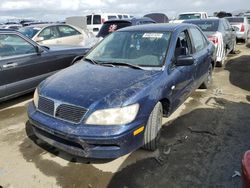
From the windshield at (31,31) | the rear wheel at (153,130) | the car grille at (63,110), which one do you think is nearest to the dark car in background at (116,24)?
the windshield at (31,31)

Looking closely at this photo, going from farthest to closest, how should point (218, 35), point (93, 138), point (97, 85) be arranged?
point (218, 35), point (97, 85), point (93, 138)

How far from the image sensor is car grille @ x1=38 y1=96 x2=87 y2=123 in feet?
9.98

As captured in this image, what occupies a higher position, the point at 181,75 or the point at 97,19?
the point at 97,19

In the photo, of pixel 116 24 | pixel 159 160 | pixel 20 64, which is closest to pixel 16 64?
pixel 20 64

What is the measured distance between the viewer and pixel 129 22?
9.39m

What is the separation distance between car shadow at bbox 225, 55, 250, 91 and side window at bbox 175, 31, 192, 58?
7.73ft

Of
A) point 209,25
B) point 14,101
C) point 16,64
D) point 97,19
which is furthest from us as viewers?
point 97,19

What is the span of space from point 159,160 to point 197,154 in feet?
→ 1.72

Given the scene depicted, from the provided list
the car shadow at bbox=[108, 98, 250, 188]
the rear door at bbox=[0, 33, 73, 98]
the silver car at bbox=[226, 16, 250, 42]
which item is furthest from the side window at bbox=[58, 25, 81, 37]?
the silver car at bbox=[226, 16, 250, 42]

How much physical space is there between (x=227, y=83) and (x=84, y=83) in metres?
4.60

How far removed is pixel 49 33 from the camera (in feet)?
33.0

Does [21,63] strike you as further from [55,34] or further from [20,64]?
[55,34]

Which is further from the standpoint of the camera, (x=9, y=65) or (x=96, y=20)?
(x=96, y=20)

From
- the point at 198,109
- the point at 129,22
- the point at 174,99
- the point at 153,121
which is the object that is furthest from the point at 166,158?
the point at 129,22
